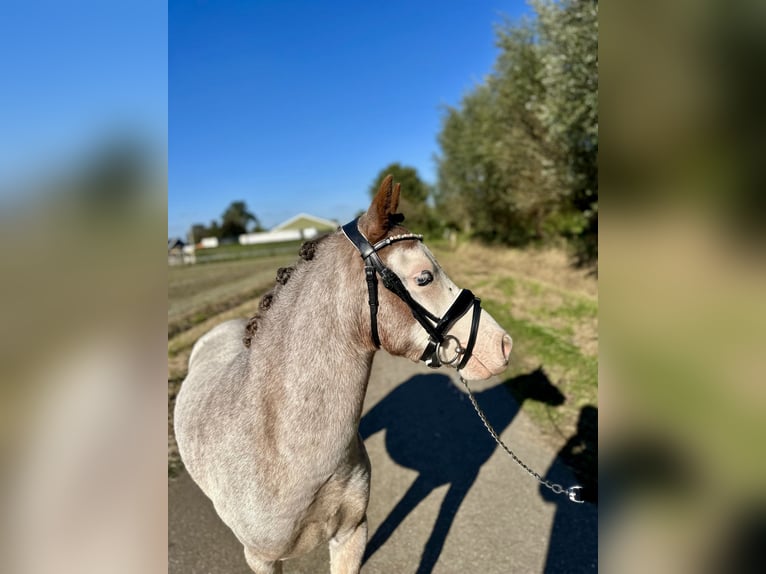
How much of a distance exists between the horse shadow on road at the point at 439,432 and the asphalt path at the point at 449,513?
14mm

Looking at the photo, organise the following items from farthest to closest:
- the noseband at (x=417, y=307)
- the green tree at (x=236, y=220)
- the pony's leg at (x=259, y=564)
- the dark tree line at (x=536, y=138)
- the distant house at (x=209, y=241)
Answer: the green tree at (x=236, y=220) < the distant house at (x=209, y=241) < the dark tree line at (x=536, y=138) < the pony's leg at (x=259, y=564) < the noseband at (x=417, y=307)

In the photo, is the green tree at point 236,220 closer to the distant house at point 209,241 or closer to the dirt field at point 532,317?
the distant house at point 209,241

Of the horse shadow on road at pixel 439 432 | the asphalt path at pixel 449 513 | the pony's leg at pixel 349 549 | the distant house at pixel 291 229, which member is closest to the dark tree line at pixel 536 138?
the horse shadow on road at pixel 439 432

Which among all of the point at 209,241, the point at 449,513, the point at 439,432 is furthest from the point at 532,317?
the point at 209,241

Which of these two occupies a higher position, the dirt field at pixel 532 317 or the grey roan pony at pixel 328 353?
the grey roan pony at pixel 328 353

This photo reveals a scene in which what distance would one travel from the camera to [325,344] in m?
2.22

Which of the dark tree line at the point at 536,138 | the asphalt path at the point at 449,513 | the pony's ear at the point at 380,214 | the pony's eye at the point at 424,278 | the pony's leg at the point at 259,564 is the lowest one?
the asphalt path at the point at 449,513

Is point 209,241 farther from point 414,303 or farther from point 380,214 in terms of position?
point 414,303

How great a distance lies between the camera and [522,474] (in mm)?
4883

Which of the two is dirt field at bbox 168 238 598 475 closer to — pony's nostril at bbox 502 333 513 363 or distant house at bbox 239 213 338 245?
pony's nostril at bbox 502 333 513 363

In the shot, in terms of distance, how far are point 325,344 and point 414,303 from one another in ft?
1.67

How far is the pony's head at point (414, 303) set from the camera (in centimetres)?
223
